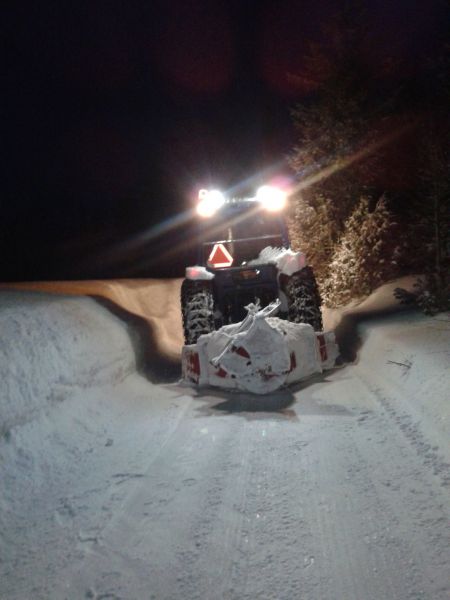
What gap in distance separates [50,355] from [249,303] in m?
3.84

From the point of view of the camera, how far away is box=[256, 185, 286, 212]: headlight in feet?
31.2

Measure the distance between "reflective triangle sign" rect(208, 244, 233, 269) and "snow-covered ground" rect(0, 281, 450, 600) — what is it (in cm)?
257

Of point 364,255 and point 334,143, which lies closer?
point 364,255

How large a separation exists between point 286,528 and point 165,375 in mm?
6056

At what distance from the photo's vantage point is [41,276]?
31.3m

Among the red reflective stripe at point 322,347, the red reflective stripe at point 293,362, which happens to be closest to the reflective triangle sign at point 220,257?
the red reflective stripe at point 322,347

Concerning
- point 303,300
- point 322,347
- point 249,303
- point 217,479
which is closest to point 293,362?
point 322,347

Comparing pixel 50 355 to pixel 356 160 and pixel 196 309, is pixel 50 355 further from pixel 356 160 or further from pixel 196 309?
pixel 356 160

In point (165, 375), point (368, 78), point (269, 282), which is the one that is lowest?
point (165, 375)

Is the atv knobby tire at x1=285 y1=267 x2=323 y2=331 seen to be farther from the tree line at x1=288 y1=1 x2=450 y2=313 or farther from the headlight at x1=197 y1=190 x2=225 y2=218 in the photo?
the tree line at x1=288 y1=1 x2=450 y2=313

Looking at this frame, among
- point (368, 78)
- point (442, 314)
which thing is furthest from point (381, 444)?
point (368, 78)

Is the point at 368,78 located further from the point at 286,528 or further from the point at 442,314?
the point at 286,528

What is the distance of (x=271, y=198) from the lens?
31.4 feet

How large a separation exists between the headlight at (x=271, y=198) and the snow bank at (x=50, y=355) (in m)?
3.57
